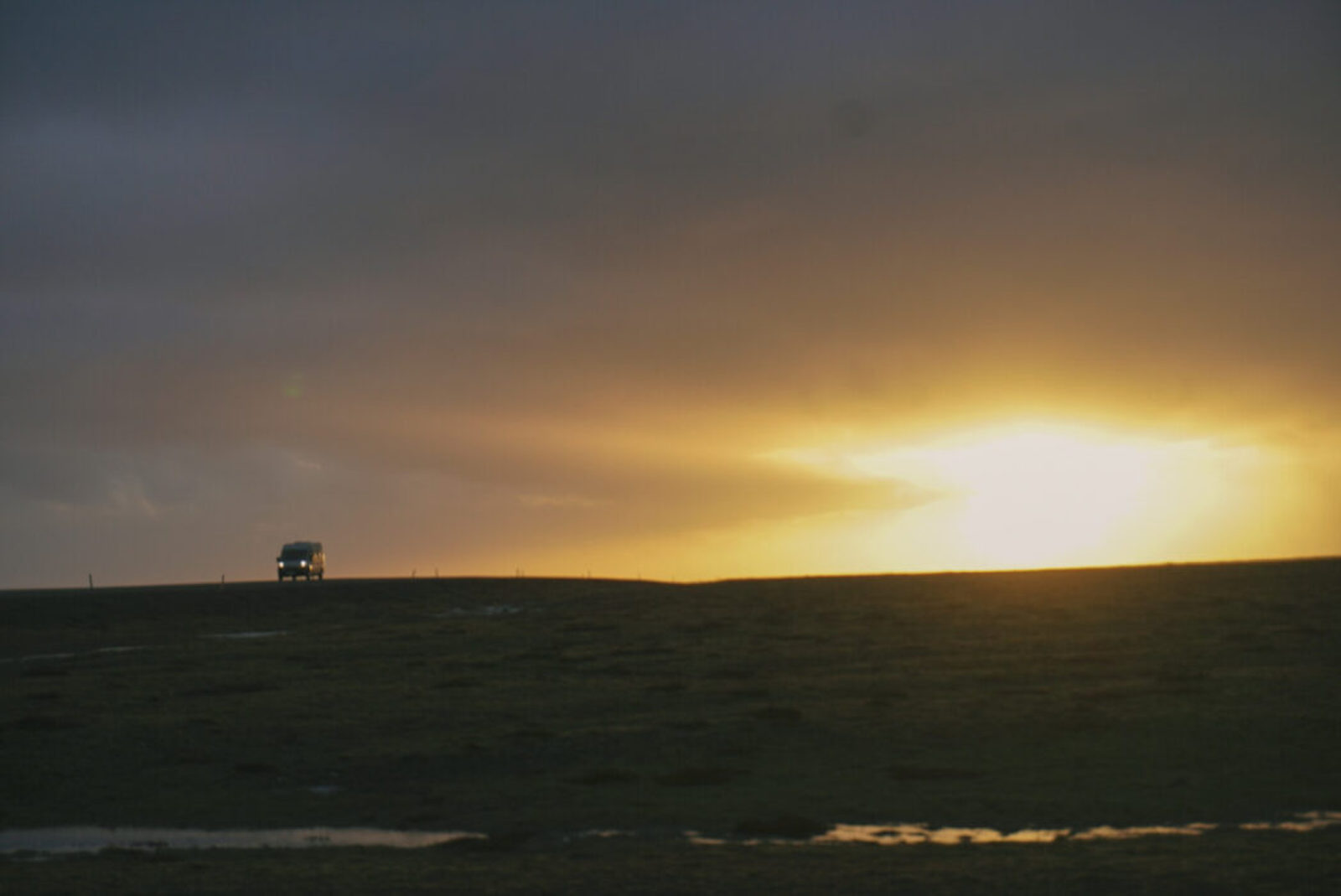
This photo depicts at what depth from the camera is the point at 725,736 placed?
36688 mm

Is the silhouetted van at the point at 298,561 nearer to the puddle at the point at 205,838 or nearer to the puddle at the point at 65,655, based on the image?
the puddle at the point at 65,655

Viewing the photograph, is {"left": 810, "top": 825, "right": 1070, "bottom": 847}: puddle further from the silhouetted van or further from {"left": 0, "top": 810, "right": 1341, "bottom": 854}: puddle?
the silhouetted van

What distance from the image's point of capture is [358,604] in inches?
3076

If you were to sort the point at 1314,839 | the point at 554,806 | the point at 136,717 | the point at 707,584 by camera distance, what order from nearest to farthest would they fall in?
the point at 1314,839 < the point at 554,806 < the point at 136,717 < the point at 707,584

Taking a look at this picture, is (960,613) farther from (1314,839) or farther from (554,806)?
(1314,839)

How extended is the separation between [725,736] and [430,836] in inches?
456

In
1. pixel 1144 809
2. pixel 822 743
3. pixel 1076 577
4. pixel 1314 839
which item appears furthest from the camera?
pixel 1076 577

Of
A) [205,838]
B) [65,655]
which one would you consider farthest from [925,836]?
[65,655]

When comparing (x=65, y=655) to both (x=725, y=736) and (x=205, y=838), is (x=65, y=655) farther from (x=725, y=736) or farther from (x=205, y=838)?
(x=205, y=838)

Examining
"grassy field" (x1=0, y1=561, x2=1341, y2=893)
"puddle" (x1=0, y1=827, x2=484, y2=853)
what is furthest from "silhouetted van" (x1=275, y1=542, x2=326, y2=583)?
"puddle" (x1=0, y1=827, x2=484, y2=853)

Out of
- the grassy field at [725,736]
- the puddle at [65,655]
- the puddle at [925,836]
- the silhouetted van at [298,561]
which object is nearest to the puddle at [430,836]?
the puddle at [925,836]

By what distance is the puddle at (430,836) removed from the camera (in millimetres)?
24203

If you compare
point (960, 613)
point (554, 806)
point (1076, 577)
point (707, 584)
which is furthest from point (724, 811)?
point (707, 584)

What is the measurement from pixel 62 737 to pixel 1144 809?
27501 millimetres
